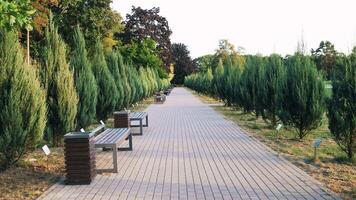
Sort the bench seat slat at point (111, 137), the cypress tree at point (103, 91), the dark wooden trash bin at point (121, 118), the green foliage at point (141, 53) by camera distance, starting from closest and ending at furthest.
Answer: the bench seat slat at point (111, 137)
the dark wooden trash bin at point (121, 118)
the cypress tree at point (103, 91)
the green foliage at point (141, 53)

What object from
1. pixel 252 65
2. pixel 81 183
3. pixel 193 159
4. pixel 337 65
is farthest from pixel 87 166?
pixel 252 65

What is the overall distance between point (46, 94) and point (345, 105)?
281 inches

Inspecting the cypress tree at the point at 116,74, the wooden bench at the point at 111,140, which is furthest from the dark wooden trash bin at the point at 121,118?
the cypress tree at the point at 116,74

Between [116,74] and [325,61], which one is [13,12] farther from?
[325,61]

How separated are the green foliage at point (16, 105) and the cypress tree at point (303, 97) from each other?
300 inches

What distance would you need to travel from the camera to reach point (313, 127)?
13.5 metres

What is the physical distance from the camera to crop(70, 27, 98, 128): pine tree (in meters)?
13.5

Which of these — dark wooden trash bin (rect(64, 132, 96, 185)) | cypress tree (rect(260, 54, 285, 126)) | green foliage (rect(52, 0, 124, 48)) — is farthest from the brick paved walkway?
green foliage (rect(52, 0, 124, 48))

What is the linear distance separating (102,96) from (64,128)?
7.01m

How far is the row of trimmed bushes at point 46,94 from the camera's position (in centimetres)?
854

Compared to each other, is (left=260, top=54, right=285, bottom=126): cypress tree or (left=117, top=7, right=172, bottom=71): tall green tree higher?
(left=117, top=7, right=172, bottom=71): tall green tree

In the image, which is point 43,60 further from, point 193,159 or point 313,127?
point 313,127

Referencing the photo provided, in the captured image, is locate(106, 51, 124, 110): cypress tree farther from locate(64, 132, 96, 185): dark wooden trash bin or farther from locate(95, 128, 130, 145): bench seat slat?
locate(64, 132, 96, 185): dark wooden trash bin

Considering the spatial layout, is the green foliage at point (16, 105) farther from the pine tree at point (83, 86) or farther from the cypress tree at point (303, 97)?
the cypress tree at point (303, 97)
